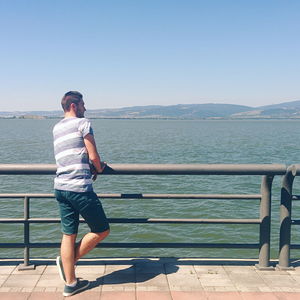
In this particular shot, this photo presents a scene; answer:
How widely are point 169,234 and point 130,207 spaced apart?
3.29m

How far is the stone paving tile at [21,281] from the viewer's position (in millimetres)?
3632

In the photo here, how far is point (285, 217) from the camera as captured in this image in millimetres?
4035

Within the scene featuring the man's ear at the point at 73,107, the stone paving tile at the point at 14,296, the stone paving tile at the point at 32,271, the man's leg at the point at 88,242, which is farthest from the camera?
the stone paving tile at the point at 32,271

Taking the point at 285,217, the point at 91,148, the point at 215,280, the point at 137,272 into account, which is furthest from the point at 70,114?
the point at 285,217

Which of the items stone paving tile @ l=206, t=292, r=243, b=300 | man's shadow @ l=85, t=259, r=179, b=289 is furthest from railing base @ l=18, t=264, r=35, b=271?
stone paving tile @ l=206, t=292, r=243, b=300

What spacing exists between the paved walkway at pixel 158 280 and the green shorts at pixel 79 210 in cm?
54

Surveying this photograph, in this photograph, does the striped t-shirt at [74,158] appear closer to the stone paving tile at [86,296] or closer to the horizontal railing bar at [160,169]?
the horizontal railing bar at [160,169]

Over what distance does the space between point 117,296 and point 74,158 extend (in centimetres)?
123

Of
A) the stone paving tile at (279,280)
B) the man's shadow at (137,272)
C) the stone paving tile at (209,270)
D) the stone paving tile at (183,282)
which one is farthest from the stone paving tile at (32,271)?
the stone paving tile at (279,280)

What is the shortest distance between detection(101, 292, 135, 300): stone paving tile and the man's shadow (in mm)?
217

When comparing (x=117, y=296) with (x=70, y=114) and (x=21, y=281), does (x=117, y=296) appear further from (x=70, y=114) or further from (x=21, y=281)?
(x=70, y=114)

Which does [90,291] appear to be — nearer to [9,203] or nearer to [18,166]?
[18,166]

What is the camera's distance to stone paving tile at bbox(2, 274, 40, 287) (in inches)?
143

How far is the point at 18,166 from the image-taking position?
3.70 meters
